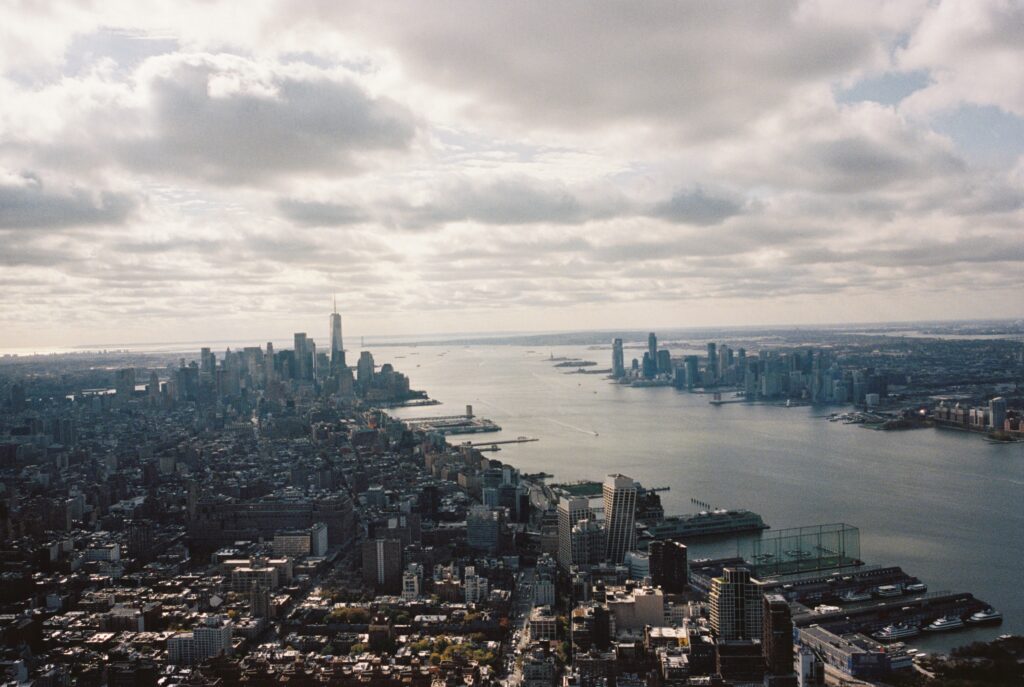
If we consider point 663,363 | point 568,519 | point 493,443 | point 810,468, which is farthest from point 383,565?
point 663,363

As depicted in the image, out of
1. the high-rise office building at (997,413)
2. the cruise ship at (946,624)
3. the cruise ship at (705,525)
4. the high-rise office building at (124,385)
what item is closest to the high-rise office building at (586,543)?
the cruise ship at (705,525)

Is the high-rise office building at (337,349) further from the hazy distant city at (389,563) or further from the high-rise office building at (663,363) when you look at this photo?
the high-rise office building at (663,363)

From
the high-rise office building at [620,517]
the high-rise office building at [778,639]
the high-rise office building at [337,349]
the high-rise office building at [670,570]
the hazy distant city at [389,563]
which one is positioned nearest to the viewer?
the high-rise office building at [778,639]

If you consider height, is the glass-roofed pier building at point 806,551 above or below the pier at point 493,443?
below

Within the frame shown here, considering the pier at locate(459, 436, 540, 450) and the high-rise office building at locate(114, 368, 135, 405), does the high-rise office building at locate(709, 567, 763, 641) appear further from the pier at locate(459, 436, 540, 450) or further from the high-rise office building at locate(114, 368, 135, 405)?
the high-rise office building at locate(114, 368, 135, 405)

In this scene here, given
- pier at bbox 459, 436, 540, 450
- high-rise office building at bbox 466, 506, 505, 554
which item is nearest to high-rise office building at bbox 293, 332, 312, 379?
pier at bbox 459, 436, 540, 450
